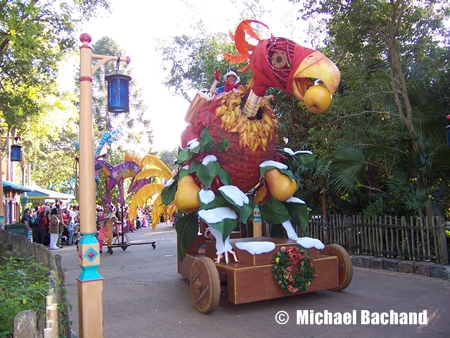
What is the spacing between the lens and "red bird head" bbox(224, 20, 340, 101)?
479 cm

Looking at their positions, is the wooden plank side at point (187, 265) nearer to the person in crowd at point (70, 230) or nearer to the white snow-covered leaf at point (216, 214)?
the white snow-covered leaf at point (216, 214)

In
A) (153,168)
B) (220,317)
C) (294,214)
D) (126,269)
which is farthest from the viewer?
(153,168)

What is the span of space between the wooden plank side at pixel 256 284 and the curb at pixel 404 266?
2566mm

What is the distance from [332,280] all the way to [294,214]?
43.4 inches

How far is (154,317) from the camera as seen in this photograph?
17.5ft

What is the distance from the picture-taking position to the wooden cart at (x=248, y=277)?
5.15 meters

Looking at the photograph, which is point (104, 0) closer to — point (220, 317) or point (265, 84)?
point (265, 84)

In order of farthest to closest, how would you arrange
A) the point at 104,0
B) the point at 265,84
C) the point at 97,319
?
the point at 104,0 → the point at 265,84 → the point at 97,319

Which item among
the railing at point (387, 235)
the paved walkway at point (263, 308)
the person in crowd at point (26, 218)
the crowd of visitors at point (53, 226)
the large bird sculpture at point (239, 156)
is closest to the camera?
the paved walkway at point (263, 308)

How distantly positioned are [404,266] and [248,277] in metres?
3.91

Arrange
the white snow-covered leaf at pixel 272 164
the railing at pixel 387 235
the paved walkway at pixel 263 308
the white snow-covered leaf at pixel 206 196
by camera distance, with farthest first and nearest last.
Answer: the railing at pixel 387 235 → the white snow-covered leaf at pixel 272 164 → the white snow-covered leaf at pixel 206 196 → the paved walkway at pixel 263 308

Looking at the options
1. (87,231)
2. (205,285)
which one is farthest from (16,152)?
(87,231)

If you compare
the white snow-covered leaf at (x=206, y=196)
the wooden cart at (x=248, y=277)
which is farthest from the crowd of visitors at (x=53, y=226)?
the white snow-covered leaf at (x=206, y=196)

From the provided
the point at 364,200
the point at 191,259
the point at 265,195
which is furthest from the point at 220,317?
the point at 364,200
